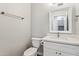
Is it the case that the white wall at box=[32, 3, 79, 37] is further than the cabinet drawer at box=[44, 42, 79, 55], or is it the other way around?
the white wall at box=[32, 3, 79, 37]

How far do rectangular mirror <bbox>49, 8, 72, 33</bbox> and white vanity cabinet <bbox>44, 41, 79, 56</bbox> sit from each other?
0.65m

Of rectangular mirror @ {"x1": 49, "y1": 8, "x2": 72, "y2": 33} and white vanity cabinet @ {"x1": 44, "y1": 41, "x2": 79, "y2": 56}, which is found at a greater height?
rectangular mirror @ {"x1": 49, "y1": 8, "x2": 72, "y2": 33}

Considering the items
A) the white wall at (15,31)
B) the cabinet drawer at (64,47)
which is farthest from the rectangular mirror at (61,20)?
the white wall at (15,31)

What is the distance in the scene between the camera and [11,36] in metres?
2.06

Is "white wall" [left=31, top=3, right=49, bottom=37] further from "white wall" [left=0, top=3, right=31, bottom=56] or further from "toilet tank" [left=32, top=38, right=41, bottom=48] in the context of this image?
"toilet tank" [left=32, top=38, right=41, bottom=48]

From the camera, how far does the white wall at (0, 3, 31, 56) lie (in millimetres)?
1816

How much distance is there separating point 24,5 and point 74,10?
4.96 feet

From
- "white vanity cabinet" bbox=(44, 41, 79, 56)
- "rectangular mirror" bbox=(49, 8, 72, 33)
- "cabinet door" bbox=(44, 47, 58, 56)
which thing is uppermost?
"rectangular mirror" bbox=(49, 8, 72, 33)

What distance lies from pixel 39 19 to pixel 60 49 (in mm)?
1375

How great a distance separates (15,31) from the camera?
7.25ft

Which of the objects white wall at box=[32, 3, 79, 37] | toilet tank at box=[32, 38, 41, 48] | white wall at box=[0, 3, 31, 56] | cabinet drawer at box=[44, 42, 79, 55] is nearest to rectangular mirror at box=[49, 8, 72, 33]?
white wall at box=[32, 3, 79, 37]

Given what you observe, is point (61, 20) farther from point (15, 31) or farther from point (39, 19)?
point (15, 31)

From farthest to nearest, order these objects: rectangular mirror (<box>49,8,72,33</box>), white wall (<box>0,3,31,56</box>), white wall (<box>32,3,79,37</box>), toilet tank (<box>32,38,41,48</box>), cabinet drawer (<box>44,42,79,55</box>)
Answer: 1. white wall (<box>32,3,79,37</box>)
2. toilet tank (<box>32,38,41,48</box>)
3. rectangular mirror (<box>49,8,72,33</box>)
4. white wall (<box>0,3,31,56</box>)
5. cabinet drawer (<box>44,42,79,55</box>)

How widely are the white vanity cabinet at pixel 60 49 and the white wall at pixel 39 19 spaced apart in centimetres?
80
